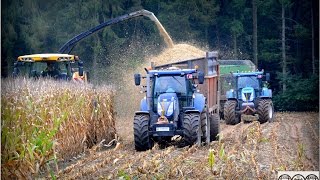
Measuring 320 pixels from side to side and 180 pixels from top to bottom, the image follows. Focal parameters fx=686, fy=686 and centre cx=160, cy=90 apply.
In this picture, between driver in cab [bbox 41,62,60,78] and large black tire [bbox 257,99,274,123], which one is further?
large black tire [bbox 257,99,274,123]

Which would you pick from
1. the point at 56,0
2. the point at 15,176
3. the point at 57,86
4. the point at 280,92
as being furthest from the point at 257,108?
the point at 15,176

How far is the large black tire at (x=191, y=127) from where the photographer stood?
12945 millimetres

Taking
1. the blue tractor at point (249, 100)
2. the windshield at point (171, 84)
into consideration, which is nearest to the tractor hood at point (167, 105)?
the windshield at point (171, 84)

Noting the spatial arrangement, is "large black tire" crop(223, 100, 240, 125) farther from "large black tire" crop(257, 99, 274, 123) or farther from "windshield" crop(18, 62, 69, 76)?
"windshield" crop(18, 62, 69, 76)

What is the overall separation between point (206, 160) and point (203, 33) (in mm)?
5737

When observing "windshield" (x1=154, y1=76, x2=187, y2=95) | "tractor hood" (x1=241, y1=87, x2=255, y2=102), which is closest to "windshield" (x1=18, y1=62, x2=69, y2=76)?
"windshield" (x1=154, y1=76, x2=187, y2=95)

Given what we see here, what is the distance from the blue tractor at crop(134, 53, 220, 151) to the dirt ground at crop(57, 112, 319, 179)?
0.99 feet

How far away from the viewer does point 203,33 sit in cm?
1603

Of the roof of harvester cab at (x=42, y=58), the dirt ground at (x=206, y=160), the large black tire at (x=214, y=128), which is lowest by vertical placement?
the dirt ground at (x=206, y=160)

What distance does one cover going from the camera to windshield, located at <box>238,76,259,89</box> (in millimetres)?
21641

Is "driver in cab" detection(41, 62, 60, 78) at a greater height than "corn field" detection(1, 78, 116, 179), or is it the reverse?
"driver in cab" detection(41, 62, 60, 78)

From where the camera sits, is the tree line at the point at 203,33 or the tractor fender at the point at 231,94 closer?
the tree line at the point at 203,33

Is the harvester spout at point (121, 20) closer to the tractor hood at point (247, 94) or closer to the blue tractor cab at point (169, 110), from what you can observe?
the blue tractor cab at point (169, 110)

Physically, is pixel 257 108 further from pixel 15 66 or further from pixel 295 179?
pixel 295 179
